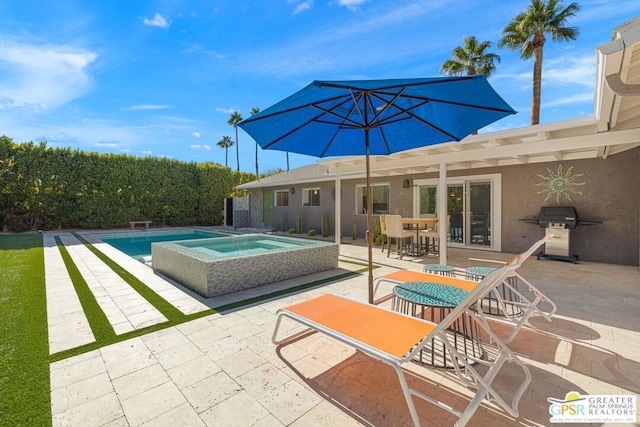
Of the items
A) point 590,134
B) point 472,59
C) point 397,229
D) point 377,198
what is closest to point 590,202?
point 590,134

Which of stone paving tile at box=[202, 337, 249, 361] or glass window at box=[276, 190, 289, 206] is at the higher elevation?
glass window at box=[276, 190, 289, 206]

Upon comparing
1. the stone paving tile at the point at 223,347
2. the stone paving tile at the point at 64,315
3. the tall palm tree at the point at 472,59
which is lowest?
the stone paving tile at the point at 223,347

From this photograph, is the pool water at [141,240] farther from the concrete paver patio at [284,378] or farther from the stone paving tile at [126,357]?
the concrete paver patio at [284,378]

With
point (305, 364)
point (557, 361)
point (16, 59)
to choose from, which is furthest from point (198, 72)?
point (557, 361)

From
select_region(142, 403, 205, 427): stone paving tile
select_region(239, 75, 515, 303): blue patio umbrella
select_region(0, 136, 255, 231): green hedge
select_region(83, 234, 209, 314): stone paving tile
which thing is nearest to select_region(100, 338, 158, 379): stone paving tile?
select_region(142, 403, 205, 427): stone paving tile

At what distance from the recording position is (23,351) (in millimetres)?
2924

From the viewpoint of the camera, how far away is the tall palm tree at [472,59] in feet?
53.6

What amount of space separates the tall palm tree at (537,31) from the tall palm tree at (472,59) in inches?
40.4

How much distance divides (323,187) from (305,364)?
39.1 ft

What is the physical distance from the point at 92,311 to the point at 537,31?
20002 mm

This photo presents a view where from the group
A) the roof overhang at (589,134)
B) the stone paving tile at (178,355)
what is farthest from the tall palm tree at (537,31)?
the stone paving tile at (178,355)

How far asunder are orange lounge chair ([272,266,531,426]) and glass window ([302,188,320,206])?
11772 mm

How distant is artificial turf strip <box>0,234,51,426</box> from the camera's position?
2.07 m

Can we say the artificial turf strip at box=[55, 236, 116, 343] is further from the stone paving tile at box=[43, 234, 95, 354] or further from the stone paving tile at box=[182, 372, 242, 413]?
the stone paving tile at box=[182, 372, 242, 413]
